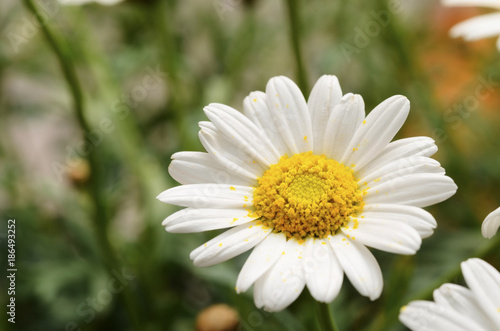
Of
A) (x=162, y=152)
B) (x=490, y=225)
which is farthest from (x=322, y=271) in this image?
(x=162, y=152)

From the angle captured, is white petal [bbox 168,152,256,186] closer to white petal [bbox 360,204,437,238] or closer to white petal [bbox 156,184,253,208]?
white petal [bbox 156,184,253,208]

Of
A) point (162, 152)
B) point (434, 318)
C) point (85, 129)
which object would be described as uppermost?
point (162, 152)

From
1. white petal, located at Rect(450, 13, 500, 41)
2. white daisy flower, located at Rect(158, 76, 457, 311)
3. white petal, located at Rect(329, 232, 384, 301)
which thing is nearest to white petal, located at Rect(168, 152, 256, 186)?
white daisy flower, located at Rect(158, 76, 457, 311)

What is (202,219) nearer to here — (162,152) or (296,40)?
(296,40)

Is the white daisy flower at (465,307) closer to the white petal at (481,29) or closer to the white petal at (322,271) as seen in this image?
the white petal at (322,271)

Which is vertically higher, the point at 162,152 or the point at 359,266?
the point at 162,152

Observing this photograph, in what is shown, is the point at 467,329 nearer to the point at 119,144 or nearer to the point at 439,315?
the point at 439,315

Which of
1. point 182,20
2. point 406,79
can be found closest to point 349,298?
point 406,79
